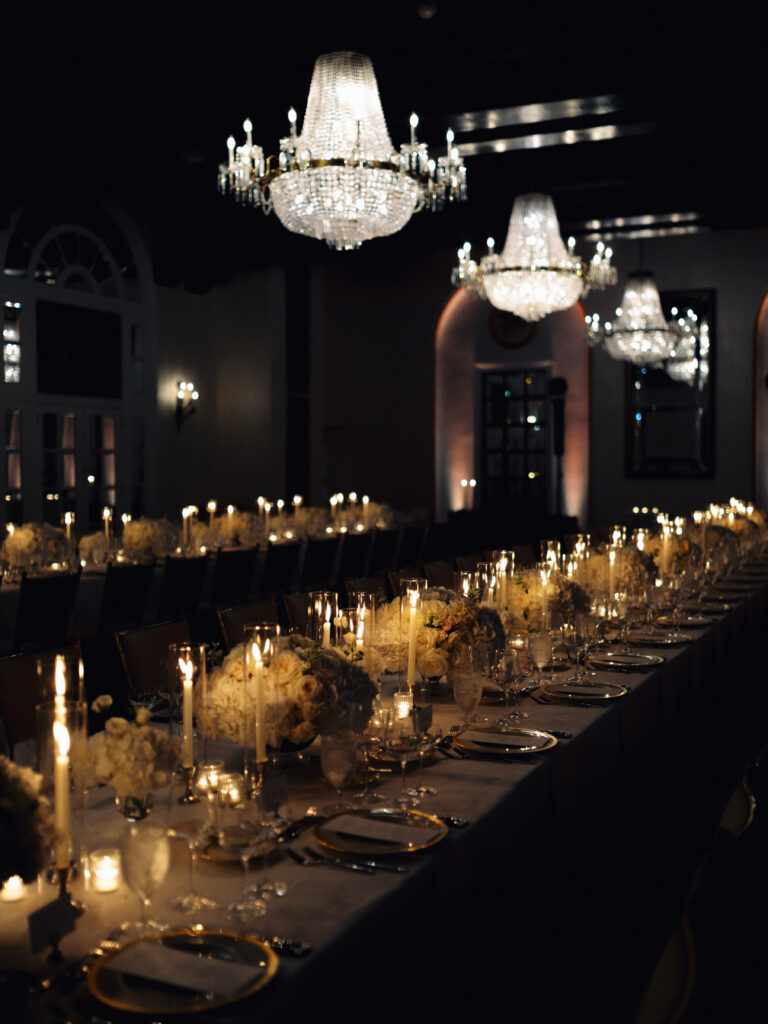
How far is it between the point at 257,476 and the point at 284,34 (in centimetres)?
841

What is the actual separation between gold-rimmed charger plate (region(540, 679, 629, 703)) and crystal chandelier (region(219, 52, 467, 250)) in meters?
3.48

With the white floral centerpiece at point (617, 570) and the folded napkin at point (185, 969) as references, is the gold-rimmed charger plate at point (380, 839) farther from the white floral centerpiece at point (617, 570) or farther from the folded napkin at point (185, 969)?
the white floral centerpiece at point (617, 570)

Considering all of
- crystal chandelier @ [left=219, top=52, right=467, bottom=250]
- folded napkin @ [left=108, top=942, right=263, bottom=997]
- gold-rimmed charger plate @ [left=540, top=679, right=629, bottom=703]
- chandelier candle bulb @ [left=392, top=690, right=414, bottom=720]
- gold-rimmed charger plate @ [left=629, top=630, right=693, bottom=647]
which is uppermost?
crystal chandelier @ [left=219, top=52, right=467, bottom=250]

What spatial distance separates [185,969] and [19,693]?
1745 mm

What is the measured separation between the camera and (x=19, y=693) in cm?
310

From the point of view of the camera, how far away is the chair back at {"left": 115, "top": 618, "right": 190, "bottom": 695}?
3.62 m

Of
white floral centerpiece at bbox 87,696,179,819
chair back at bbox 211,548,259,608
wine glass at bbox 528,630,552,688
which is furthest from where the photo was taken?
chair back at bbox 211,548,259,608

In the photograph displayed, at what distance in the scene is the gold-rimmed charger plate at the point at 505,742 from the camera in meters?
2.75

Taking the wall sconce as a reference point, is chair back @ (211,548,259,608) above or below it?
below

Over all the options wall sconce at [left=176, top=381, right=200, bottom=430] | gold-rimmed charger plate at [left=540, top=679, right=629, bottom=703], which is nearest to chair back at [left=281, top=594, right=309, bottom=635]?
gold-rimmed charger plate at [left=540, top=679, right=629, bottom=703]

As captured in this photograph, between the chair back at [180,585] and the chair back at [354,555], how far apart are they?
6.13 feet

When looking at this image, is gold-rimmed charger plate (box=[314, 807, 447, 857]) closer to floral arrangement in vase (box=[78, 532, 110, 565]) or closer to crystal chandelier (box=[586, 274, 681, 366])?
floral arrangement in vase (box=[78, 532, 110, 565])

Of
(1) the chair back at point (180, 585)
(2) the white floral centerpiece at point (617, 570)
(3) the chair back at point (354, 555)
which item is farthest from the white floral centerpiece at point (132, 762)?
(3) the chair back at point (354, 555)

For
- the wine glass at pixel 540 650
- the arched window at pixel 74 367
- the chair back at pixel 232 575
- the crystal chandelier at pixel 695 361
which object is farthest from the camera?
the crystal chandelier at pixel 695 361
